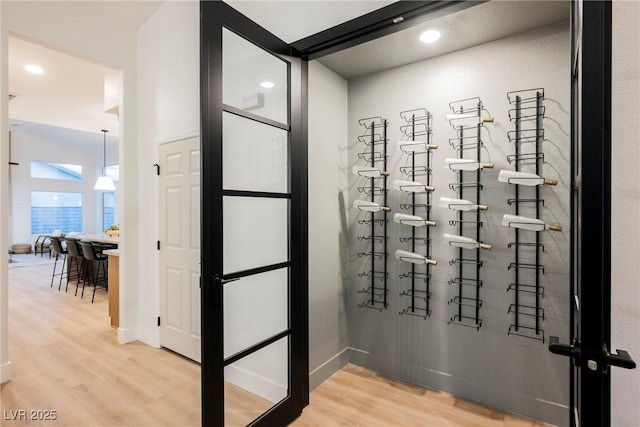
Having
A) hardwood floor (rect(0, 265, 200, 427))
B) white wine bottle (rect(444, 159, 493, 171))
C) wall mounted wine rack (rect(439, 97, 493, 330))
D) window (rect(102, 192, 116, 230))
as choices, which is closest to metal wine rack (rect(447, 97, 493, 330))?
wall mounted wine rack (rect(439, 97, 493, 330))

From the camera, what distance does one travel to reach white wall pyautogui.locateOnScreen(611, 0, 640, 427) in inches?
50.4

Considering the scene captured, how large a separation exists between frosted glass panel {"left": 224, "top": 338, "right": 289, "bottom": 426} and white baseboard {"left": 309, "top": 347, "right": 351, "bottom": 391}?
49cm

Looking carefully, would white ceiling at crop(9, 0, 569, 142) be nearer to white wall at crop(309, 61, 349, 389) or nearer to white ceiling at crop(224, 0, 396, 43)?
white ceiling at crop(224, 0, 396, 43)

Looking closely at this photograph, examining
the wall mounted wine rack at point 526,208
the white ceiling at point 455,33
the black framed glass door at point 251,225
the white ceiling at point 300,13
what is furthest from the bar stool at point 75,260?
the wall mounted wine rack at point 526,208

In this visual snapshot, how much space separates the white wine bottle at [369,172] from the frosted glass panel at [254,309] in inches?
42.9

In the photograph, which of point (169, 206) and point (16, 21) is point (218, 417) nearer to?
point (169, 206)

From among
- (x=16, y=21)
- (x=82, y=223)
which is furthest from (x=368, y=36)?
(x=82, y=223)

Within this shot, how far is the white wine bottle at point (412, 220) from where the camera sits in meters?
2.46

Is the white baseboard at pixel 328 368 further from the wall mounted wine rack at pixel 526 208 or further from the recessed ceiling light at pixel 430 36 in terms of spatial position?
the recessed ceiling light at pixel 430 36

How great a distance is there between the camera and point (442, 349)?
2516mm

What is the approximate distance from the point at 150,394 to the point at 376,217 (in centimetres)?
229

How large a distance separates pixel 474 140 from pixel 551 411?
1.88 m

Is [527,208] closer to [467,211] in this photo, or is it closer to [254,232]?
[467,211]

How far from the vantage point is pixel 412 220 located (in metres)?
2.47
